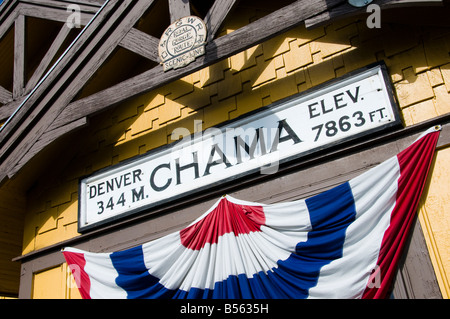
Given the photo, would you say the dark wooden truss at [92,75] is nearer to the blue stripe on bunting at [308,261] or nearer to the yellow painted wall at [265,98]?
the yellow painted wall at [265,98]

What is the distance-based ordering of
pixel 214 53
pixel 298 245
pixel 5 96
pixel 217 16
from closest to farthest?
1. pixel 298 245
2. pixel 214 53
3. pixel 217 16
4. pixel 5 96

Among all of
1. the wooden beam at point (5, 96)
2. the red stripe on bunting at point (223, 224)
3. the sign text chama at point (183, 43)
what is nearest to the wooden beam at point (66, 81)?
the sign text chama at point (183, 43)

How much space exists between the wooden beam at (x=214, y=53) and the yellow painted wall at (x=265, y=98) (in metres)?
0.74

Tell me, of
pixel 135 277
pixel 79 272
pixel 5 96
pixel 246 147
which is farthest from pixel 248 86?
pixel 5 96

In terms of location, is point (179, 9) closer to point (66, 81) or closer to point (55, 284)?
point (66, 81)

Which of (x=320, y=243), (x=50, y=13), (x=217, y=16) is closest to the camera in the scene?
(x=320, y=243)

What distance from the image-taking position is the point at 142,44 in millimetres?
6199

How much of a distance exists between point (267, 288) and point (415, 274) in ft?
4.37

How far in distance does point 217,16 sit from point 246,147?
1502mm

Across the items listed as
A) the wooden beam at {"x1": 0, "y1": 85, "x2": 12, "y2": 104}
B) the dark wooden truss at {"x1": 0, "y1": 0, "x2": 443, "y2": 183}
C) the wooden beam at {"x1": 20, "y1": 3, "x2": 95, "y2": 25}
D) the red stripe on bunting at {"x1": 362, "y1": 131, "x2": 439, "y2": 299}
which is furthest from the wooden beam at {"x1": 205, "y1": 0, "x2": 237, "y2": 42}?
the wooden beam at {"x1": 0, "y1": 85, "x2": 12, "y2": 104}

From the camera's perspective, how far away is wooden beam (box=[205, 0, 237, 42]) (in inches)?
225

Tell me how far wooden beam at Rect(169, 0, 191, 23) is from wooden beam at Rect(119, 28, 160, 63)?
36 cm

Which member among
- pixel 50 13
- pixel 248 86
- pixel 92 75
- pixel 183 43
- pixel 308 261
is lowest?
pixel 308 261
